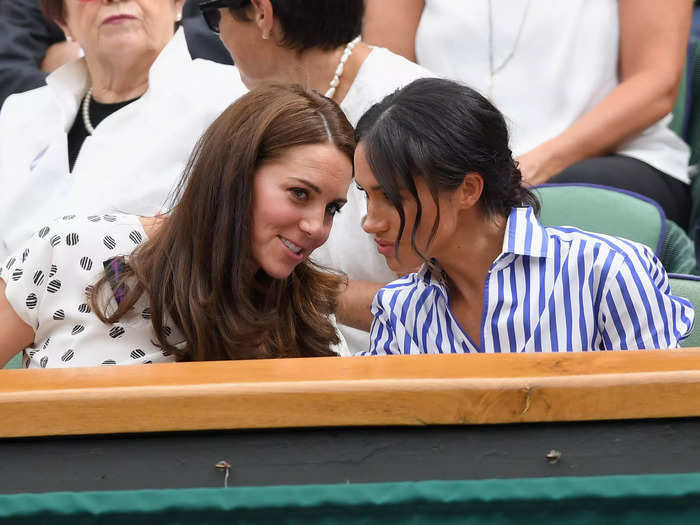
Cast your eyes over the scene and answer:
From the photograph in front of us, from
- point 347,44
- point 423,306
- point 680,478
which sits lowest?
point 423,306

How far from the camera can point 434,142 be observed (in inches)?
49.3

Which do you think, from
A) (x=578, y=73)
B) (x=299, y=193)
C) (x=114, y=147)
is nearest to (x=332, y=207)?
(x=299, y=193)

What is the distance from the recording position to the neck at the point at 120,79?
1.99 m

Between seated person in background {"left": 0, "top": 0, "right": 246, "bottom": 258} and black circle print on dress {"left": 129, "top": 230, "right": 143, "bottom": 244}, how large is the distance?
1.21 ft

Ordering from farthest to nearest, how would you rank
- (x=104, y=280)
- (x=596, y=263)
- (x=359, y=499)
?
1. (x=104, y=280)
2. (x=596, y=263)
3. (x=359, y=499)

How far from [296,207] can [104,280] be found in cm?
27

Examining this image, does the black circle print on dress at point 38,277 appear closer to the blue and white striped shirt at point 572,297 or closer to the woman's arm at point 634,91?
the blue and white striped shirt at point 572,297

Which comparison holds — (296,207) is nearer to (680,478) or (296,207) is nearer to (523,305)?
(523,305)

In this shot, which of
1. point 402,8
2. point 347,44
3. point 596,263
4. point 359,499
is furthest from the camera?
point 402,8

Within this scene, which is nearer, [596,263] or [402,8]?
[596,263]

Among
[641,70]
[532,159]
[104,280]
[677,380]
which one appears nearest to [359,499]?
[677,380]

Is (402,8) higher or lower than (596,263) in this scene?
higher

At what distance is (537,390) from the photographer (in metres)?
0.79

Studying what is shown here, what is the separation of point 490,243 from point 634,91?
696 mm
